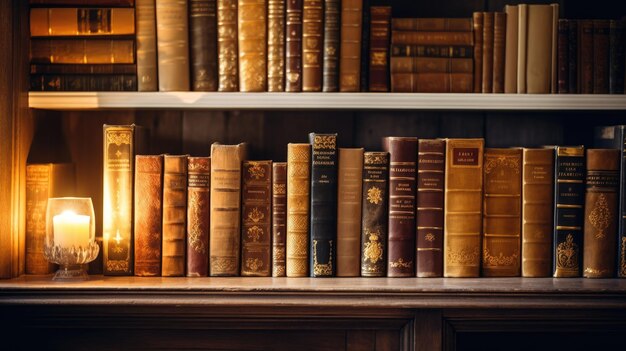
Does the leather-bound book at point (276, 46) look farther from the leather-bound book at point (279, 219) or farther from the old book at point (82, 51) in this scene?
the old book at point (82, 51)

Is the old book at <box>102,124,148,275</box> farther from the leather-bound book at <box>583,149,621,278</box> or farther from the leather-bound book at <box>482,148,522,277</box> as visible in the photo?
the leather-bound book at <box>583,149,621,278</box>

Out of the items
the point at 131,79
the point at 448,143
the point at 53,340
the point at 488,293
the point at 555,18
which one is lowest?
the point at 53,340

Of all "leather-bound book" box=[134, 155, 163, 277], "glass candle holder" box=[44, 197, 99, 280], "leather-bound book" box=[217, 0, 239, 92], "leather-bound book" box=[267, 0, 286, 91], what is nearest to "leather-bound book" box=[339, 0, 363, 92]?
"leather-bound book" box=[267, 0, 286, 91]

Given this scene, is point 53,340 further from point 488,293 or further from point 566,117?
point 566,117

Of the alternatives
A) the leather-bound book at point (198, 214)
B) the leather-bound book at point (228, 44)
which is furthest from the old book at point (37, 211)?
the leather-bound book at point (228, 44)

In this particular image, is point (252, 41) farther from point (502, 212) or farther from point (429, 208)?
point (502, 212)

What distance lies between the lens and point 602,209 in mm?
1584

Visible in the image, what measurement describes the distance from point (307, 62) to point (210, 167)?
1.02 feet

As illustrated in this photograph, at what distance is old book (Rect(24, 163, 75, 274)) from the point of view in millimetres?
1589

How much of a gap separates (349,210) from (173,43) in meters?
0.53

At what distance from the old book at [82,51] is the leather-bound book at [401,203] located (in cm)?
61

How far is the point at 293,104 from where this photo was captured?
61.5 inches

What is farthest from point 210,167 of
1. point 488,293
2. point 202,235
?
point 488,293

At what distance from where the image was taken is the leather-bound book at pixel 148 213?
158cm
